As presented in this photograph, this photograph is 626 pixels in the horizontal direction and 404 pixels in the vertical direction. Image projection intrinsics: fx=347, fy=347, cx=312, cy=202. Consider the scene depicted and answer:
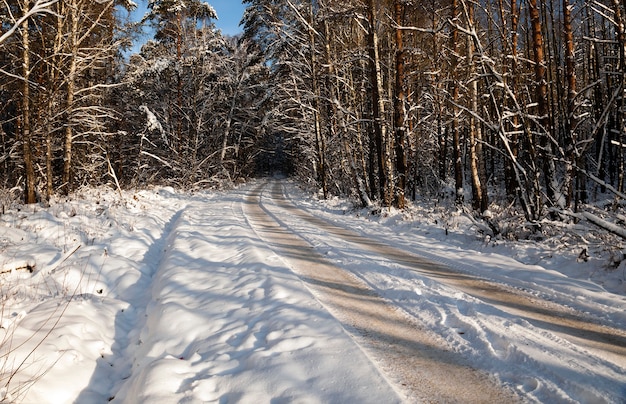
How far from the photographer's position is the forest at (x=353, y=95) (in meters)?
8.34

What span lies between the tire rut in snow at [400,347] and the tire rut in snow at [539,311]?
118 cm

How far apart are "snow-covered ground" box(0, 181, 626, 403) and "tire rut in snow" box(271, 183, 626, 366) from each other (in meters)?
0.06

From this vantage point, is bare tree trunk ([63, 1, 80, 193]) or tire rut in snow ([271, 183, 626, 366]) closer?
tire rut in snow ([271, 183, 626, 366])

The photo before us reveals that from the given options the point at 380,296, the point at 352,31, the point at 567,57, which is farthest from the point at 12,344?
the point at 352,31

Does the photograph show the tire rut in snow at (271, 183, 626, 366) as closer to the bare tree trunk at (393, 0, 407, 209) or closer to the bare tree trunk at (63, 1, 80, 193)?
the bare tree trunk at (393, 0, 407, 209)

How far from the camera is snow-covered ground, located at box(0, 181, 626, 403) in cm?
273

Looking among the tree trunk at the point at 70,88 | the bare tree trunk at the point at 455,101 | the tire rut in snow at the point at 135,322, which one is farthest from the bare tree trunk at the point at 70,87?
the bare tree trunk at the point at 455,101

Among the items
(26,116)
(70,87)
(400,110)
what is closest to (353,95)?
(400,110)

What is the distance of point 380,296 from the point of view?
4.65 meters

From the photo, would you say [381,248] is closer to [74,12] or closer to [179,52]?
[74,12]

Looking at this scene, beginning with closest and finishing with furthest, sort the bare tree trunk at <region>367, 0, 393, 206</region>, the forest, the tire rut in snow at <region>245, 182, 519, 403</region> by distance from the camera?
the tire rut in snow at <region>245, 182, 519, 403</region>
the forest
the bare tree trunk at <region>367, 0, 393, 206</region>

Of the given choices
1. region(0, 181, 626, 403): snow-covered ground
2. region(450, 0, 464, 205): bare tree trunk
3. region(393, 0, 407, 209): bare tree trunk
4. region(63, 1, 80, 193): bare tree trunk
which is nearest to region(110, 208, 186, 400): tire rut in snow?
region(0, 181, 626, 403): snow-covered ground

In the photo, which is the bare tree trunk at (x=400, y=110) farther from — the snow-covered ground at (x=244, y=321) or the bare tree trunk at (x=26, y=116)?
the bare tree trunk at (x=26, y=116)

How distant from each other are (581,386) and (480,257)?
13.8ft
